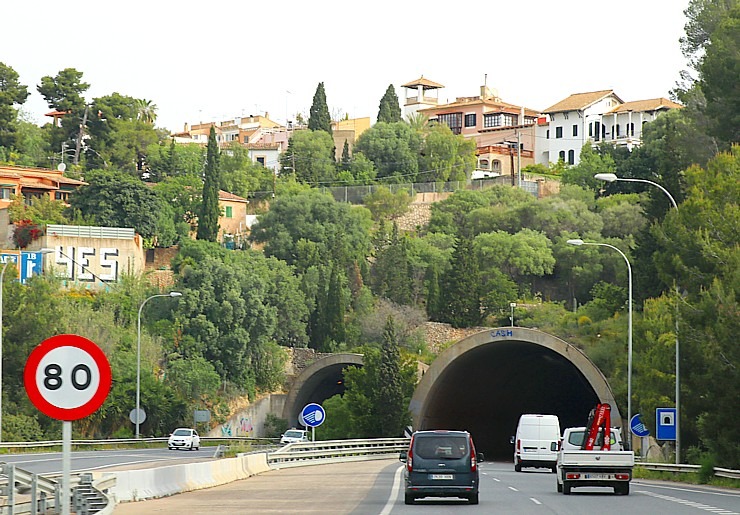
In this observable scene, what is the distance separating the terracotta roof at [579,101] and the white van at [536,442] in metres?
102

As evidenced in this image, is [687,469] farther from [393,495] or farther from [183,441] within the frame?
[183,441]

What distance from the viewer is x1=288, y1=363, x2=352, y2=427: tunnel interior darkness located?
88.7m

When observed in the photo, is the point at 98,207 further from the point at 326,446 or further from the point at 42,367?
the point at 42,367

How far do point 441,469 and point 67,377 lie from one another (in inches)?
603

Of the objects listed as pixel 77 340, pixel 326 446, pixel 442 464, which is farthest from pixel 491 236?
pixel 77 340

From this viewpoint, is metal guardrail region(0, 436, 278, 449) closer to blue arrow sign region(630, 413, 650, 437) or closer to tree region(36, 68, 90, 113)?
blue arrow sign region(630, 413, 650, 437)

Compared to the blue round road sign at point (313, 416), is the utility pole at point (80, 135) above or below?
above

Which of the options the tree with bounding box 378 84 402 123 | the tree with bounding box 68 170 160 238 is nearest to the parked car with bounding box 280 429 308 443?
the tree with bounding box 68 170 160 238

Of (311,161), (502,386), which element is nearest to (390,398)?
(502,386)

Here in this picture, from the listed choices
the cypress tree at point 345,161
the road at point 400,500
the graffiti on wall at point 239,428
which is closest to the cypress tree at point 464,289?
the graffiti on wall at point 239,428

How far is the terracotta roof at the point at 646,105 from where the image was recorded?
13912 centimetres

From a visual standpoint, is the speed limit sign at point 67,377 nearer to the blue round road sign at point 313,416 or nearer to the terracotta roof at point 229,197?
the blue round road sign at point 313,416

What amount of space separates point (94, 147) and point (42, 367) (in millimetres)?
108485

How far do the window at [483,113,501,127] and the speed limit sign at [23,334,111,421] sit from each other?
150301 mm
